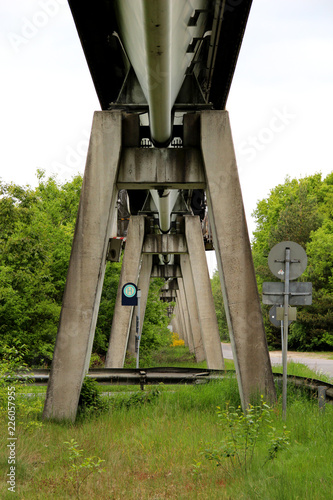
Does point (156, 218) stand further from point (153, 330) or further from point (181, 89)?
point (181, 89)

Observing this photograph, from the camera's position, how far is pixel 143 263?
25.9 meters

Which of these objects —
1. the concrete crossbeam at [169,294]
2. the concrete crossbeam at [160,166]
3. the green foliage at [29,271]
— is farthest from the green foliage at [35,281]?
the concrete crossbeam at [169,294]

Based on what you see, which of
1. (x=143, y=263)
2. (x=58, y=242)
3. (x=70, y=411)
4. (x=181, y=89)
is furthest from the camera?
(x=143, y=263)

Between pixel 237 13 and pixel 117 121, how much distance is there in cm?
273

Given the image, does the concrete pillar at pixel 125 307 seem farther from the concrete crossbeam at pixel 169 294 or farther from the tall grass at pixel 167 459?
the concrete crossbeam at pixel 169 294

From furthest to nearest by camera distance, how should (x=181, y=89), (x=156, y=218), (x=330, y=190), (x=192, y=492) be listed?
(x=330, y=190) → (x=156, y=218) → (x=181, y=89) → (x=192, y=492)

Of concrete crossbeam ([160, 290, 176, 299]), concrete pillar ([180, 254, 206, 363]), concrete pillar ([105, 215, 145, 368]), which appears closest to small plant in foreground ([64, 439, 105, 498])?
concrete pillar ([105, 215, 145, 368])

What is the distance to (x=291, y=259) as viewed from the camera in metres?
8.04

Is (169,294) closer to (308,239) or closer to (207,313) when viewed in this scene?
(308,239)

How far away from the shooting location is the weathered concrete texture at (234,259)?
890 cm

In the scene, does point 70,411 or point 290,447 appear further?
point 70,411

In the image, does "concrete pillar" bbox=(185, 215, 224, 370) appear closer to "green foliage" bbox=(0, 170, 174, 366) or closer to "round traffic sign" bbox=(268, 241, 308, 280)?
"green foliage" bbox=(0, 170, 174, 366)

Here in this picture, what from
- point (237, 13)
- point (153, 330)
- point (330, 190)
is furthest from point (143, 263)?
point (330, 190)

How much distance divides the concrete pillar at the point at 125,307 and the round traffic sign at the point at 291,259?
11010 millimetres
